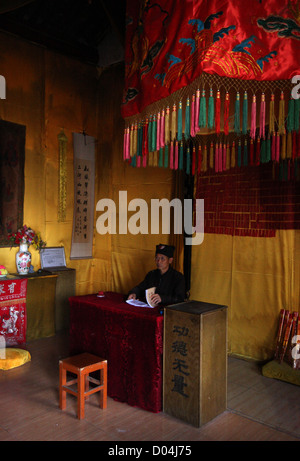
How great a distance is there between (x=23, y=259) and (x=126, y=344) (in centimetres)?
232

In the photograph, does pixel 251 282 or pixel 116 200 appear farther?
pixel 116 200

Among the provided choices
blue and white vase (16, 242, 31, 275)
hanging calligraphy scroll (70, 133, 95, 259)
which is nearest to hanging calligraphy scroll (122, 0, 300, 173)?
blue and white vase (16, 242, 31, 275)

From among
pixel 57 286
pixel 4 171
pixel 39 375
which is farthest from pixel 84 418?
pixel 4 171

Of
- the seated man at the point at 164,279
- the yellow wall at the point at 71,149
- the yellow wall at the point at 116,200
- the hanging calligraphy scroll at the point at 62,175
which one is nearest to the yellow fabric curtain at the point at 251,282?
the yellow wall at the point at 116,200

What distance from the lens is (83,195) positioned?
5695 mm

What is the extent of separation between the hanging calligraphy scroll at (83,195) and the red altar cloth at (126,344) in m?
2.36

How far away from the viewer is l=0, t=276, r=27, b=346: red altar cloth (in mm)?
4312

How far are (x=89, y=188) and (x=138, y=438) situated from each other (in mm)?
3952

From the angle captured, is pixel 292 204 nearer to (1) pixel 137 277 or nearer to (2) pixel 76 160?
(1) pixel 137 277

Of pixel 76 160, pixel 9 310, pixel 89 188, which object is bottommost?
pixel 9 310

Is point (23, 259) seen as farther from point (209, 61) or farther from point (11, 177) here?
point (209, 61)

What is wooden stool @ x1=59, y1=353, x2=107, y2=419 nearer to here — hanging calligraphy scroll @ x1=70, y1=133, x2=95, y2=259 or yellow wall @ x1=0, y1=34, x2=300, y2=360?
yellow wall @ x1=0, y1=34, x2=300, y2=360

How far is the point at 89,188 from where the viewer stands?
5.79m

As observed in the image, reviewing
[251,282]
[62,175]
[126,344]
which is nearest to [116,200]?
[62,175]
